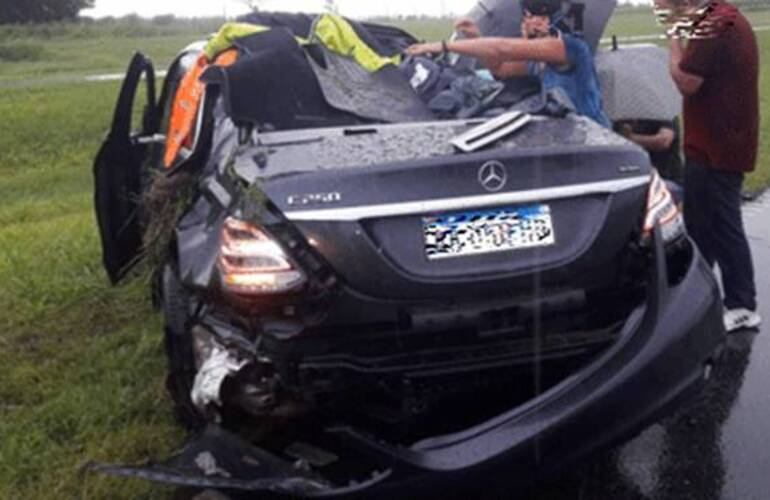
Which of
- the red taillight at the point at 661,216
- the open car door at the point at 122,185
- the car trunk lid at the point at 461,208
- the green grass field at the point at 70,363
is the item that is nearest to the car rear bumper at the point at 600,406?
the red taillight at the point at 661,216

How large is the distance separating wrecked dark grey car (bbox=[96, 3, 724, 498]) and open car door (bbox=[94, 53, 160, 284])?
5.01 feet

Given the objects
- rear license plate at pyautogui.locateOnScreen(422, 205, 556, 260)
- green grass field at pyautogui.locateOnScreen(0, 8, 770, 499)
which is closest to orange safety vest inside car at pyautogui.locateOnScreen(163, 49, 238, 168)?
green grass field at pyautogui.locateOnScreen(0, 8, 770, 499)

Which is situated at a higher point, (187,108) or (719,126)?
(187,108)

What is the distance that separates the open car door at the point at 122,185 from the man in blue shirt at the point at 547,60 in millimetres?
1308

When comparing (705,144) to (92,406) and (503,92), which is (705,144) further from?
(92,406)

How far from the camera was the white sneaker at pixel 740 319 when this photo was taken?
16.1 feet

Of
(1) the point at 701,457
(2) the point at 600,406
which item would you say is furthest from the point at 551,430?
(1) the point at 701,457

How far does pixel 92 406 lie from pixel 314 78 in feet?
5.15

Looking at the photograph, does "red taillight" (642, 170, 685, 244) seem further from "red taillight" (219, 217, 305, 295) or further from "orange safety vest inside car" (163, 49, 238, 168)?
"orange safety vest inside car" (163, 49, 238, 168)

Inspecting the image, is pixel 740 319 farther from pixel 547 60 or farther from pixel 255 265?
pixel 255 265

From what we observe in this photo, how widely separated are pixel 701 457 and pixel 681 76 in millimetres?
1822

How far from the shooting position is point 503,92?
4594mm

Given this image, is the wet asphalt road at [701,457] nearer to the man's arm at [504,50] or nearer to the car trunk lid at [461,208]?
the car trunk lid at [461,208]

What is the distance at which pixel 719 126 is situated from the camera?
482 cm
